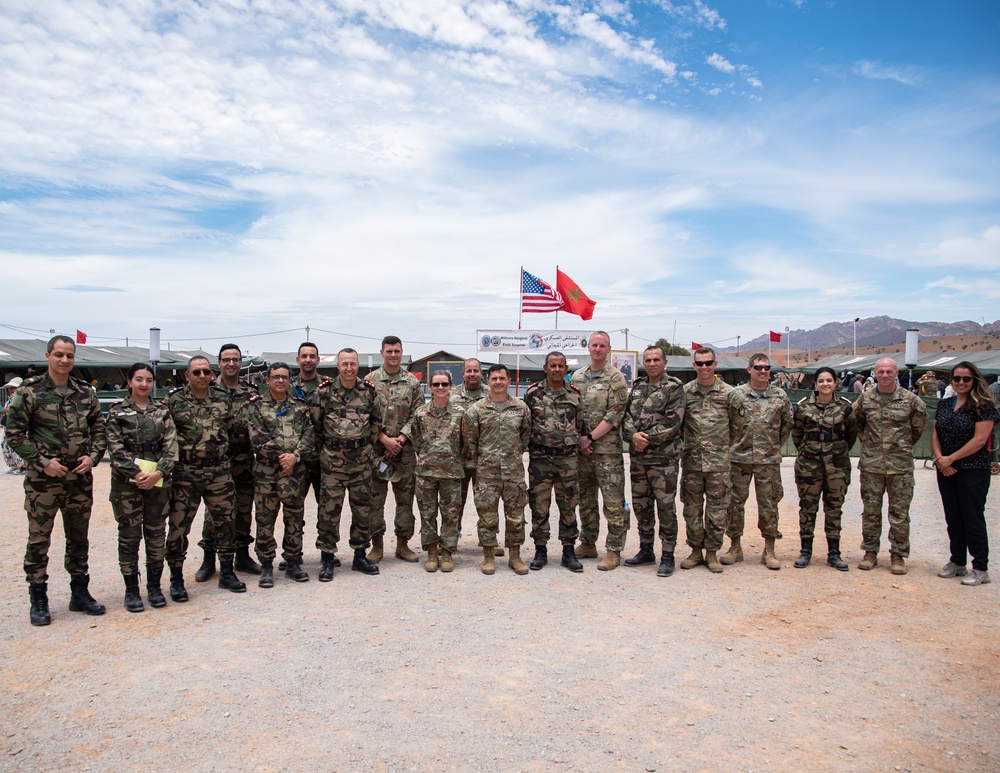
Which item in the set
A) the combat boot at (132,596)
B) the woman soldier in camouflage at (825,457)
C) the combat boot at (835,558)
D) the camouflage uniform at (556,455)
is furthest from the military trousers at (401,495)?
the combat boot at (835,558)

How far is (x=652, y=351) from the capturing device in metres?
6.24

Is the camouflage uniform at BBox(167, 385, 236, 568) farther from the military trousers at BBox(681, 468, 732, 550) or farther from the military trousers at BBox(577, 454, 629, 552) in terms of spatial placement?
the military trousers at BBox(681, 468, 732, 550)

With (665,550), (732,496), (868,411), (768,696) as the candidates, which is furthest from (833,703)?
(868,411)

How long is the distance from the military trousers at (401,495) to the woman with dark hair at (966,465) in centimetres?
465

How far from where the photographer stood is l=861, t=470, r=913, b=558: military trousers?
624 centimetres

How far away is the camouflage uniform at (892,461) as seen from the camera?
246 inches

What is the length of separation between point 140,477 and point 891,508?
6277mm

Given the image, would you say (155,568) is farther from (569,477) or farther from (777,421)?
(777,421)

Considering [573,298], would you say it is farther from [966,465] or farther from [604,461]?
[966,465]

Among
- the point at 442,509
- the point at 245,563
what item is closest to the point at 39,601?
the point at 245,563

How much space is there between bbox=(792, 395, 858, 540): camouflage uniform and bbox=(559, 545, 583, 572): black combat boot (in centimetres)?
218

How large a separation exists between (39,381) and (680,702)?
4.73 meters

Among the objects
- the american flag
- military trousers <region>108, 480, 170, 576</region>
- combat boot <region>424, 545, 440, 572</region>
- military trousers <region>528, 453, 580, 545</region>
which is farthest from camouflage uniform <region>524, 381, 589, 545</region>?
the american flag

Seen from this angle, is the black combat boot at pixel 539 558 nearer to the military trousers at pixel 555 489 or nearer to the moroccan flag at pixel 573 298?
the military trousers at pixel 555 489
